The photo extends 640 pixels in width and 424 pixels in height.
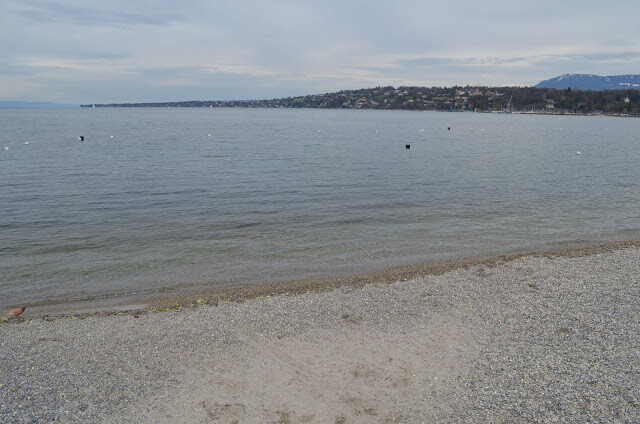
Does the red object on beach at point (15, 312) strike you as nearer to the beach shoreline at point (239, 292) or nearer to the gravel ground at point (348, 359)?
the beach shoreline at point (239, 292)

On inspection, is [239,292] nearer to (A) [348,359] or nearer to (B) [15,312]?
(A) [348,359]

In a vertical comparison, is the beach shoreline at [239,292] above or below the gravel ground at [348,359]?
below

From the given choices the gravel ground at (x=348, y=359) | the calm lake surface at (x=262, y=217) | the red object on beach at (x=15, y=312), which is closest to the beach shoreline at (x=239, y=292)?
the red object on beach at (x=15, y=312)

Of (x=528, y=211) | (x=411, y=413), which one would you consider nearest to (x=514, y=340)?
(x=411, y=413)

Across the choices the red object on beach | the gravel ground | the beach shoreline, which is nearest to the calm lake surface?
the beach shoreline

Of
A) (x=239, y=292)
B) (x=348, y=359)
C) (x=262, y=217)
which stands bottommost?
(x=239, y=292)

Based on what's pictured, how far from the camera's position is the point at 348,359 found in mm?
10047

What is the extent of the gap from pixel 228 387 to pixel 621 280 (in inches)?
519

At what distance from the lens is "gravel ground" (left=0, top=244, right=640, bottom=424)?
8242 mm

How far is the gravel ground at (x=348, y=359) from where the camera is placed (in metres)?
8.24

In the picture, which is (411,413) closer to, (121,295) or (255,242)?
(121,295)

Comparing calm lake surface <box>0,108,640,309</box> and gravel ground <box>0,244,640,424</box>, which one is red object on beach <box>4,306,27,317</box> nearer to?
gravel ground <box>0,244,640,424</box>

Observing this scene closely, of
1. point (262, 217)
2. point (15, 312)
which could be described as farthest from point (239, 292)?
point (262, 217)

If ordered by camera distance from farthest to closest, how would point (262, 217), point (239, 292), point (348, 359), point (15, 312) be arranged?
point (262, 217), point (239, 292), point (15, 312), point (348, 359)
